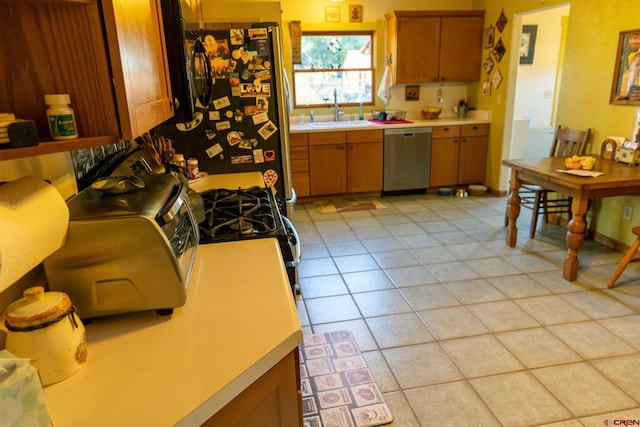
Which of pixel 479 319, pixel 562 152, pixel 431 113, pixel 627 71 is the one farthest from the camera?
pixel 431 113

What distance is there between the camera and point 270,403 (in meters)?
1.02

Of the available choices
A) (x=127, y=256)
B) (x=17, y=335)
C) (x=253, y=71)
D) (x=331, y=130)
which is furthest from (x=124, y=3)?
(x=331, y=130)

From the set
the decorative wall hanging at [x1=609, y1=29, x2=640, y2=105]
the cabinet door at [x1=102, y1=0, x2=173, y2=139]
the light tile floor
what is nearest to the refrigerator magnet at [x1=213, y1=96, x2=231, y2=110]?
the cabinet door at [x1=102, y1=0, x2=173, y2=139]

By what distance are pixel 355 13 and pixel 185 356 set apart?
497 cm

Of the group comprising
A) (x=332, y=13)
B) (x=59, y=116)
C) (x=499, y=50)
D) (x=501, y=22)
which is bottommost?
(x=59, y=116)

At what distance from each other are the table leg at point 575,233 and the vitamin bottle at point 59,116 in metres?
2.89

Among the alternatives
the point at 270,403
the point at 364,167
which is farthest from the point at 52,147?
the point at 364,167

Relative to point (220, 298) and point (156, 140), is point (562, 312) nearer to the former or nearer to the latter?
point (220, 298)

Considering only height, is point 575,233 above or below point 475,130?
below

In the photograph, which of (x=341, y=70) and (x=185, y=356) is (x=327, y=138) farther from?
(x=185, y=356)

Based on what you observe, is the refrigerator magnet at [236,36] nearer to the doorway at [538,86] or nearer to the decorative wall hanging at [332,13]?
the decorative wall hanging at [332,13]

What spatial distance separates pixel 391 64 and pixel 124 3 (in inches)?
180

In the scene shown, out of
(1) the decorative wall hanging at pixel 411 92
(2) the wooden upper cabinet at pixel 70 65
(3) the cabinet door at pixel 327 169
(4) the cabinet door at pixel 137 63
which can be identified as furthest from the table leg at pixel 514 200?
(2) the wooden upper cabinet at pixel 70 65

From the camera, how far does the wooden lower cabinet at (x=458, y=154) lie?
510 cm
